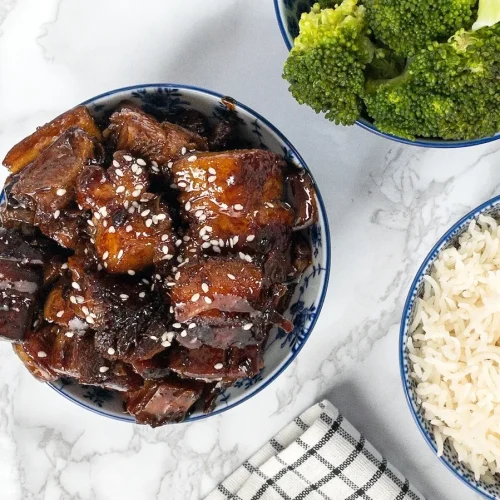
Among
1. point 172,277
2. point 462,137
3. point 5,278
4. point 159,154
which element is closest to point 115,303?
point 172,277

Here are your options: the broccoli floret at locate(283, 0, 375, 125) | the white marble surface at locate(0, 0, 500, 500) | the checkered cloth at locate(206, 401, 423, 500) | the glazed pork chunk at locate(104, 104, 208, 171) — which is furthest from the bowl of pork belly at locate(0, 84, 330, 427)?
the checkered cloth at locate(206, 401, 423, 500)

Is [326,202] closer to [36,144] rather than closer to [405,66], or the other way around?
[405,66]

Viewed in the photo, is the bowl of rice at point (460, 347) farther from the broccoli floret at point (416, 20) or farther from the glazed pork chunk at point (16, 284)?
the glazed pork chunk at point (16, 284)

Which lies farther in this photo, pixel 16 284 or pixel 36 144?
pixel 36 144

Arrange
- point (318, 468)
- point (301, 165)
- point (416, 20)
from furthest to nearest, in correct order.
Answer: point (318, 468), point (301, 165), point (416, 20)

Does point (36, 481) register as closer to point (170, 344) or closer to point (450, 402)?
point (170, 344)

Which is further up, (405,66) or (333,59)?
(333,59)

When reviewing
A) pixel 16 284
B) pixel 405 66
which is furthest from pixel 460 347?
pixel 16 284
